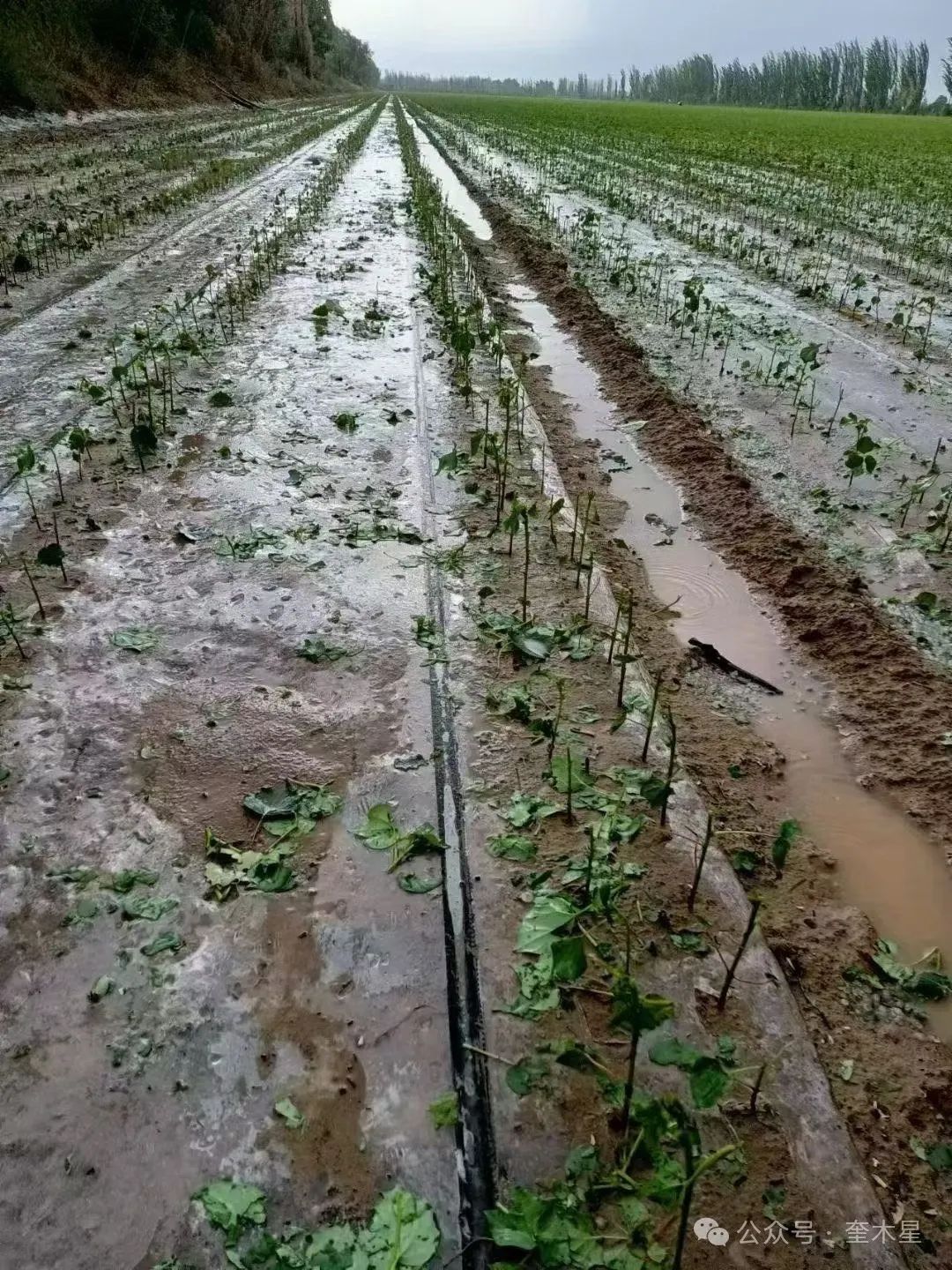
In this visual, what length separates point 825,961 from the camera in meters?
2.50

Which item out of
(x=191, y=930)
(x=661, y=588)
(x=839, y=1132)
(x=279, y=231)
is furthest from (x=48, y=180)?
(x=839, y=1132)

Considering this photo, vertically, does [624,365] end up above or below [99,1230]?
above

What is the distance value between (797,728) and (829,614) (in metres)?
0.86

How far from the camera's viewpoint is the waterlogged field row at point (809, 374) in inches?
185

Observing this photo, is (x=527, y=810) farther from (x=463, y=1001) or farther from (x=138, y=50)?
(x=138, y=50)

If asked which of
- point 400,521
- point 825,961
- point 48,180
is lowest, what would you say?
point 825,961

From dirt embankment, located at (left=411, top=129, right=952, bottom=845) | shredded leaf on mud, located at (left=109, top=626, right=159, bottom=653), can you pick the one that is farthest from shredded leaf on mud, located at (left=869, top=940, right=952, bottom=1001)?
shredded leaf on mud, located at (left=109, top=626, right=159, bottom=653)

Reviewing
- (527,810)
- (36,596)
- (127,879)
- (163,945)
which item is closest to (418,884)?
(527,810)

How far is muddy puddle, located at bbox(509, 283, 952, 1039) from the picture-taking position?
9.18 ft

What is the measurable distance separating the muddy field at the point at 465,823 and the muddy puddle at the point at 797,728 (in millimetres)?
20

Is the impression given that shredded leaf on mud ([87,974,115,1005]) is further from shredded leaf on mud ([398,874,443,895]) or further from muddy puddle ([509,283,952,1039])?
muddy puddle ([509,283,952,1039])

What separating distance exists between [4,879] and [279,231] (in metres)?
11.4

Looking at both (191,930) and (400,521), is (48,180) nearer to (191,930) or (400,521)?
(400,521)

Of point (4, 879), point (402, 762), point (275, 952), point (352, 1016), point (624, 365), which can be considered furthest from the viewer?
point (624, 365)
